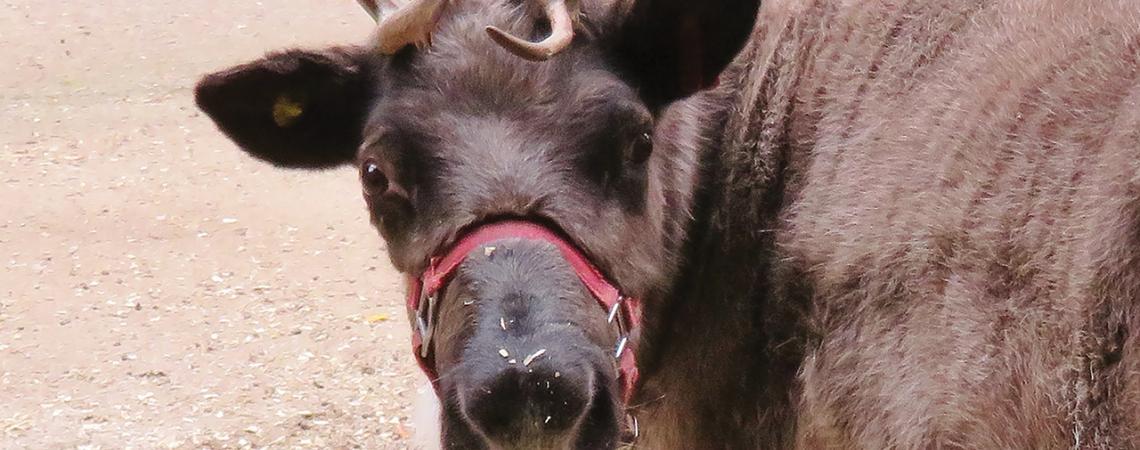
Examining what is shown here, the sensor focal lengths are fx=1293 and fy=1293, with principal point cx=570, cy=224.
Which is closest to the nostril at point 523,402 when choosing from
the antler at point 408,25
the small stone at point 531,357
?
the small stone at point 531,357

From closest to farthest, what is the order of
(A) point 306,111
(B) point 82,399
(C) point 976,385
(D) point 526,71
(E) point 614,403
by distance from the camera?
(C) point 976,385 → (E) point 614,403 → (D) point 526,71 → (A) point 306,111 → (B) point 82,399

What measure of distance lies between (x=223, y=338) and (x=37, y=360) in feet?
2.65

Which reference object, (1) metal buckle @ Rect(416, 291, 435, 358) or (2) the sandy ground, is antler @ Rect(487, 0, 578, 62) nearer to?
(1) metal buckle @ Rect(416, 291, 435, 358)

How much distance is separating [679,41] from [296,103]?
0.99 meters

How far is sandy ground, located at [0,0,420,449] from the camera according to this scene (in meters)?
5.30

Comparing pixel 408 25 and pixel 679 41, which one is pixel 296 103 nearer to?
pixel 408 25

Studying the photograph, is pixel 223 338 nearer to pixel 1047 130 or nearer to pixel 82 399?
pixel 82 399

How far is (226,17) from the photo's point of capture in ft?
35.3

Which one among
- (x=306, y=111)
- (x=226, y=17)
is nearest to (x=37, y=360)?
(x=306, y=111)

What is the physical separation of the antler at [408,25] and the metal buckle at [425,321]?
60cm

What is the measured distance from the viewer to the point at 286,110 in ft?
10.9

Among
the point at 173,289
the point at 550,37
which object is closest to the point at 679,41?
the point at 550,37

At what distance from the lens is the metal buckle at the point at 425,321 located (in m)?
2.88

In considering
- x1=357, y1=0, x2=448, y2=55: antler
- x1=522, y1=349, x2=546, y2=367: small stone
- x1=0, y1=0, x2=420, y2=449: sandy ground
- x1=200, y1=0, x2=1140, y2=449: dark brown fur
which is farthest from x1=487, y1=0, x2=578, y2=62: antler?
x1=0, y1=0, x2=420, y2=449: sandy ground
